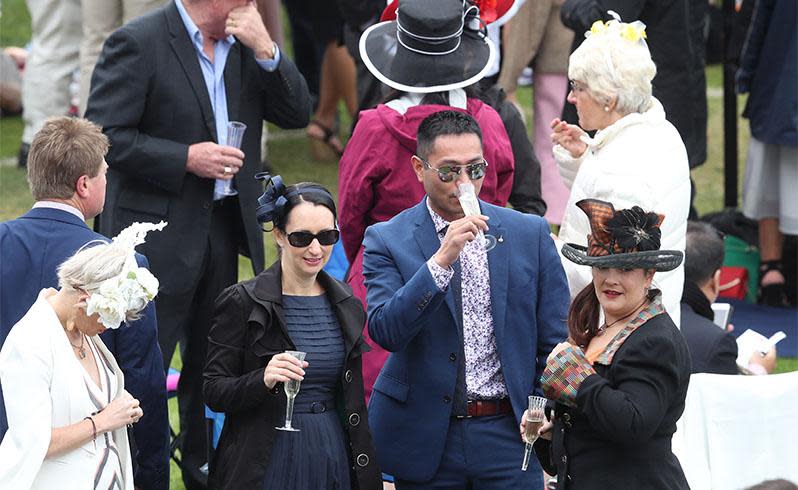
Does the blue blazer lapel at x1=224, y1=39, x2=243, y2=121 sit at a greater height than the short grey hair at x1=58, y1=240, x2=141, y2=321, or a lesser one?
greater

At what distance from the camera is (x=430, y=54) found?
5941mm

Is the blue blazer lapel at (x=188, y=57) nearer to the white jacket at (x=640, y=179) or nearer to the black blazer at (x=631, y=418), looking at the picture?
the white jacket at (x=640, y=179)

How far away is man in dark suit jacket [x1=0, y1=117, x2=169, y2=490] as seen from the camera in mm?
4949

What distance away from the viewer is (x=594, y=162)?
5750 mm

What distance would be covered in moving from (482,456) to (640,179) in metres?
1.49

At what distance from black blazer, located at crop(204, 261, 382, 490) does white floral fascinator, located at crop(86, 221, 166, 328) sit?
0.46 meters

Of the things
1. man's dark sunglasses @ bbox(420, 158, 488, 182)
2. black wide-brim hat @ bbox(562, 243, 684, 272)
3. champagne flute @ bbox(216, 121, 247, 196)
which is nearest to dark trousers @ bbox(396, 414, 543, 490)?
black wide-brim hat @ bbox(562, 243, 684, 272)

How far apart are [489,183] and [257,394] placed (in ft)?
5.24

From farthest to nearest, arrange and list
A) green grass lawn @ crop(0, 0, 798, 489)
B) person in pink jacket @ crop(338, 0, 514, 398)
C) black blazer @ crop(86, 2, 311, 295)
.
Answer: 1. green grass lawn @ crop(0, 0, 798, 489)
2. black blazer @ crop(86, 2, 311, 295)
3. person in pink jacket @ crop(338, 0, 514, 398)

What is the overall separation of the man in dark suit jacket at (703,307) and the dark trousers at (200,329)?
6.82 ft

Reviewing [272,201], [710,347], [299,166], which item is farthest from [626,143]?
[299,166]

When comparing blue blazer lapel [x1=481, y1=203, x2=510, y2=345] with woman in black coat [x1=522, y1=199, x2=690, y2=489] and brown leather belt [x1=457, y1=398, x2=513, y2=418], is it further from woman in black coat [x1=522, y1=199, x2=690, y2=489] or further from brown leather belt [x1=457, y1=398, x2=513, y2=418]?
woman in black coat [x1=522, y1=199, x2=690, y2=489]

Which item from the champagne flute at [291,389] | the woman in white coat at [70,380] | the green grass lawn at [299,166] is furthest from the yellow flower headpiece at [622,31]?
the green grass lawn at [299,166]

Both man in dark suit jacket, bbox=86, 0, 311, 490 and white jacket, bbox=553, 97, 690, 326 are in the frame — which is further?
man in dark suit jacket, bbox=86, 0, 311, 490
